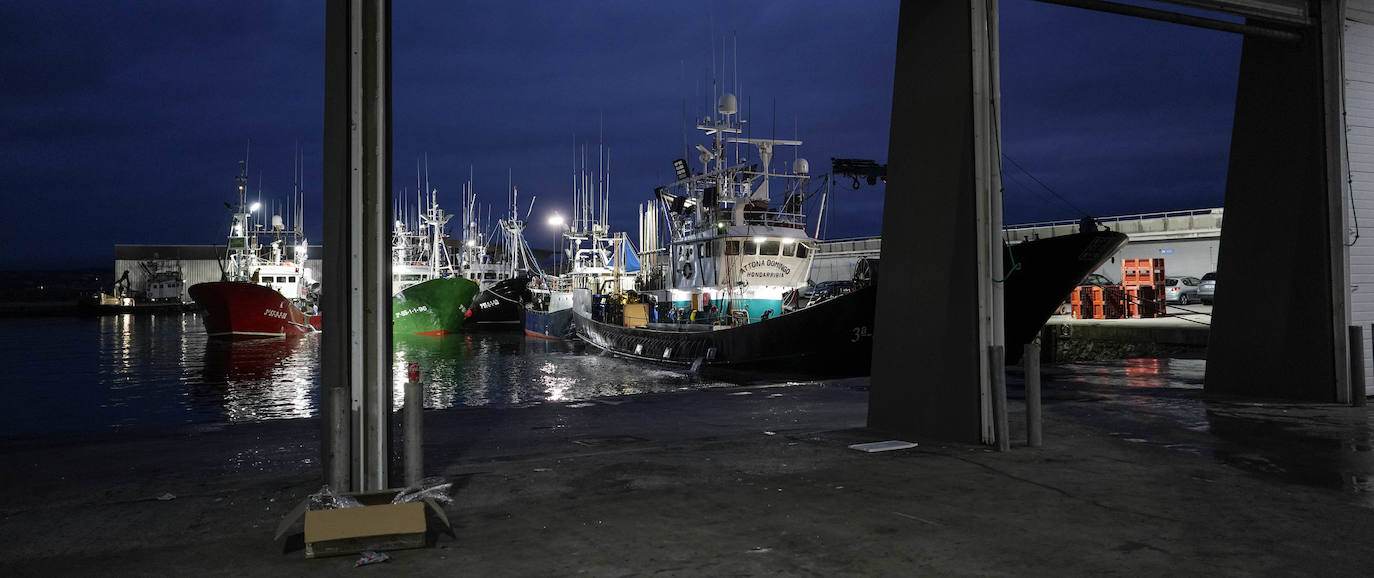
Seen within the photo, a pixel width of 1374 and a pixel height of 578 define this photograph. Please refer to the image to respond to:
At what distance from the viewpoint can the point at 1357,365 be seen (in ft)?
26.5

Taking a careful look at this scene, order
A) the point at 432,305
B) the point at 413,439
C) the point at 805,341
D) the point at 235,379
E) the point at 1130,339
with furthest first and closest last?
the point at 432,305
the point at 235,379
the point at 1130,339
the point at 805,341
the point at 413,439

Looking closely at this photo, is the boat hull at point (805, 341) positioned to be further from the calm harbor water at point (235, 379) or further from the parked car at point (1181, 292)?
the parked car at point (1181, 292)

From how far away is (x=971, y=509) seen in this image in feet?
14.1

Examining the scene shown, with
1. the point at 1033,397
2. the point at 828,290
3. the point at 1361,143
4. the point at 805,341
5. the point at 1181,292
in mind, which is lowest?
the point at 805,341

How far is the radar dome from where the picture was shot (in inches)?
914

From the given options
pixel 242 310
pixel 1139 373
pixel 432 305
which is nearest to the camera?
pixel 1139 373

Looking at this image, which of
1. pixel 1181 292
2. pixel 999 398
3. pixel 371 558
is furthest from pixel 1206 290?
pixel 371 558

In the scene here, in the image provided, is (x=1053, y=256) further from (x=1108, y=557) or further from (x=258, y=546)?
(x=258, y=546)

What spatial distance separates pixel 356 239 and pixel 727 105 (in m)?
19.5

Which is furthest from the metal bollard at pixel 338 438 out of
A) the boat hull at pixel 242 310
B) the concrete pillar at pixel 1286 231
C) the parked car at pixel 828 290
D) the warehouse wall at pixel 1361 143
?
the boat hull at pixel 242 310

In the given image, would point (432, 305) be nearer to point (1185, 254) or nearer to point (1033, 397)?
point (1185, 254)

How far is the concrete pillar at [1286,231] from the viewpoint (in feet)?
27.0

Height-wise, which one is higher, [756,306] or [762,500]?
Result: [756,306]

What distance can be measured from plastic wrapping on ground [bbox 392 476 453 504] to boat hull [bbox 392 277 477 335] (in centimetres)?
4172
